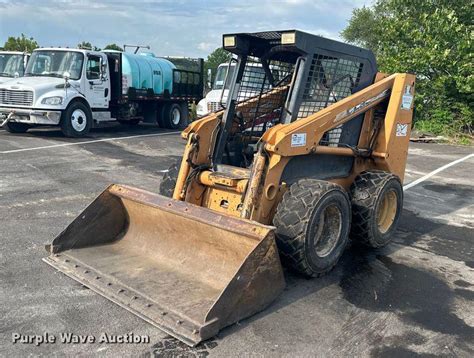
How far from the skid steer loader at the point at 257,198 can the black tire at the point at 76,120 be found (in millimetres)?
8904

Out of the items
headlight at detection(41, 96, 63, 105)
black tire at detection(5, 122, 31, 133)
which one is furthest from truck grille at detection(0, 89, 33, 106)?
black tire at detection(5, 122, 31, 133)

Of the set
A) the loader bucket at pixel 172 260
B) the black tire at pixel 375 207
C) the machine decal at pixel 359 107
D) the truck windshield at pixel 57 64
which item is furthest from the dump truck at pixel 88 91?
the black tire at pixel 375 207

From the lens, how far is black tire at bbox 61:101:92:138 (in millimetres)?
13695

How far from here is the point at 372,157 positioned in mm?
6055

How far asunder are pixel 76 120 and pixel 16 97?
5.40 feet

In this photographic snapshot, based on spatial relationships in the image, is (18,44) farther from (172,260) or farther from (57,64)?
(172,260)

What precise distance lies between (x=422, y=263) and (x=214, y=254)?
96.2 inches

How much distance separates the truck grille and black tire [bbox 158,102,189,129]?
5.53 m

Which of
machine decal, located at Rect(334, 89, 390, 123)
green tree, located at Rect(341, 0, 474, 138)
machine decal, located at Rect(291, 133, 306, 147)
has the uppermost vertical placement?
green tree, located at Rect(341, 0, 474, 138)

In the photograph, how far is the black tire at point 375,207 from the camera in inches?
211

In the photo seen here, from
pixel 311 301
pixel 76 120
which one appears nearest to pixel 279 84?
pixel 311 301

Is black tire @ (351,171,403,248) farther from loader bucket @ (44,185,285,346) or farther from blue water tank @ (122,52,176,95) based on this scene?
blue water tank @ (122,52,176,95)

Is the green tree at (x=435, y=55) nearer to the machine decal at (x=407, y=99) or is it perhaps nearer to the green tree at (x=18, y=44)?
the machine decal at (x=407, y=99)

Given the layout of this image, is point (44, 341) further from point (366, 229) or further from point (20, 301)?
point (366, 229)
